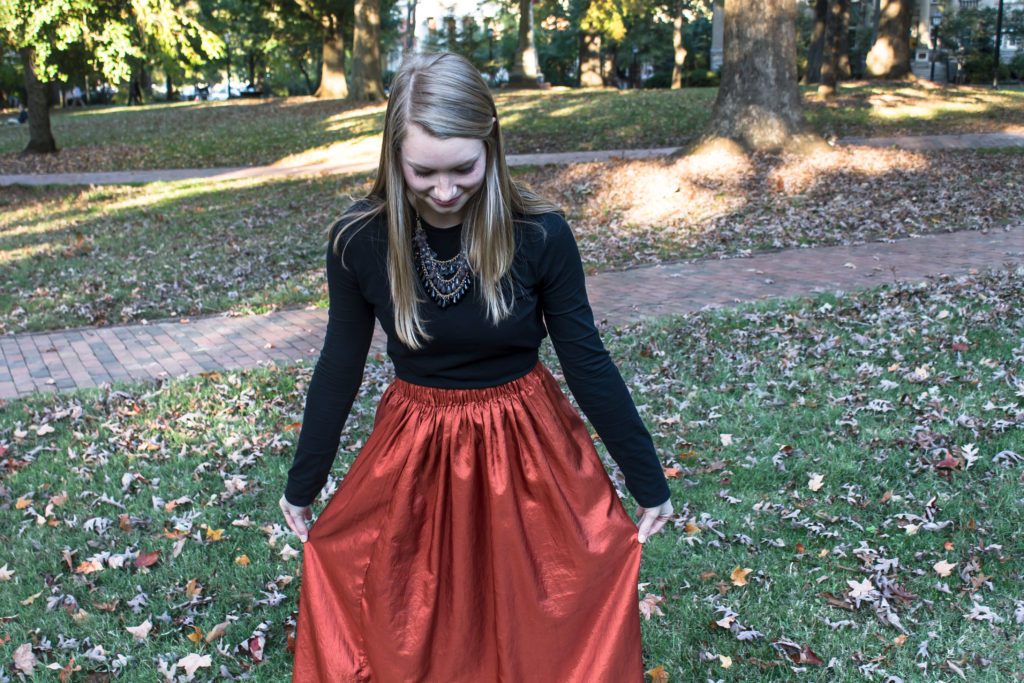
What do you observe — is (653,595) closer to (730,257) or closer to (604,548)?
(604,548)

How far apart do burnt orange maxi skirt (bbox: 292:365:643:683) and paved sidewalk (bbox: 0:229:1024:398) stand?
4695 millimetres

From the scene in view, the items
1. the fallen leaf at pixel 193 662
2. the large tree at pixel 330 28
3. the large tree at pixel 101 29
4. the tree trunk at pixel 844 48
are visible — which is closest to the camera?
the fallen leaf at pixel 193 662

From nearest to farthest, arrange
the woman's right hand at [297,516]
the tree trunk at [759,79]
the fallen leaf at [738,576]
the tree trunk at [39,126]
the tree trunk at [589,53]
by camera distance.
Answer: the woman's right hand at [297,516] < the fallen leaf at [738,576] < the tree trunk at [759,79] < the tree trunk at [39,126] < the tree trunk at [589,53]

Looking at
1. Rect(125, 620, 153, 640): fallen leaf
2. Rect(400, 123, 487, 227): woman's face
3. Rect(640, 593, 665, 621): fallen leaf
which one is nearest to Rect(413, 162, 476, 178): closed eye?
Rect(400, 123, 487, 227): woman's face

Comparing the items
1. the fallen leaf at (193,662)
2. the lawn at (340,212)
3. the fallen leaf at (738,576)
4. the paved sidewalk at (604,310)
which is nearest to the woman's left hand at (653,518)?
the fallen leaf at (738,576)

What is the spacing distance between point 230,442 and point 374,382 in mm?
1146

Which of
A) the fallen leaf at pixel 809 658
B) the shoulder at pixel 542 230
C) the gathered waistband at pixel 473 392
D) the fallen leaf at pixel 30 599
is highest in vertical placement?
the shoulder at pixel 542 230

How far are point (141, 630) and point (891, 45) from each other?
87.4 feet

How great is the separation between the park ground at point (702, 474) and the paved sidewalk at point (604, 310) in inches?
16.1

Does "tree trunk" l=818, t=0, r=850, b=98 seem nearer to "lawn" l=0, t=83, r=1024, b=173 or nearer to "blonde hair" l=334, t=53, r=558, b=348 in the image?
"lawn" l=0, t=83, r=1024, b=173

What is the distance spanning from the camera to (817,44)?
91.0 ft

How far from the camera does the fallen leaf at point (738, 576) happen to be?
3691mm

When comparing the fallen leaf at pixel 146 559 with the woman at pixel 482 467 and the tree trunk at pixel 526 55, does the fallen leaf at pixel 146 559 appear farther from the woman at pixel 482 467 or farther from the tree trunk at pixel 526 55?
the tree trunk at pixel 526 55

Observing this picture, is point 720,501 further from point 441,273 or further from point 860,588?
point 441,273
